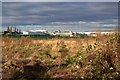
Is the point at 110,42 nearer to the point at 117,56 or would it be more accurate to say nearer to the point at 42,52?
the point at 117,56

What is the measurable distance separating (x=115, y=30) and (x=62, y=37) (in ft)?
14.5

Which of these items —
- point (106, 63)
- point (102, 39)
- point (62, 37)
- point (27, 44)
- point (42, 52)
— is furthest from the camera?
point (62, 37)

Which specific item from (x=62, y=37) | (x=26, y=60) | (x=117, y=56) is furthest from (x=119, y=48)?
(x=62, y=37)

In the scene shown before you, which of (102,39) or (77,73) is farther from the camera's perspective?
(102,39)

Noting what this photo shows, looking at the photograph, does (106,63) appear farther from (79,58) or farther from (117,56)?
(79,58)

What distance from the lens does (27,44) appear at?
1117 centimetres

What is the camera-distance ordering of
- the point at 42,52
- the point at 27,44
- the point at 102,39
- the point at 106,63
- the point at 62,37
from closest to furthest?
the point at 106,63 → the point at 102,39 → the point at 42,52 → the point at 27,44 → the point at 62,37

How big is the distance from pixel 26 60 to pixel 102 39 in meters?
2.30

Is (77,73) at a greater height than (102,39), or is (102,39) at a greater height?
(102,39)

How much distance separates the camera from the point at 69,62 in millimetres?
9289

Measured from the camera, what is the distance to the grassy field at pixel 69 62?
27.1ft

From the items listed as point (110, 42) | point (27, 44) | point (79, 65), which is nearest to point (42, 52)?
point (27, 44)

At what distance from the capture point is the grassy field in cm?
826

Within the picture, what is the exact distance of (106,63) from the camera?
8.38 meters
